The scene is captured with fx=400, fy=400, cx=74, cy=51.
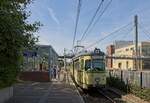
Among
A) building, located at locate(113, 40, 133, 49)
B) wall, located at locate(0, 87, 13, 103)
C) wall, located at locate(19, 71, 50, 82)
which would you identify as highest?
building, located at locate(113, 40, 133, 49)

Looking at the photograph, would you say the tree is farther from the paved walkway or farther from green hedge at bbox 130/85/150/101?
green hedge at bbox 130/85/150/101

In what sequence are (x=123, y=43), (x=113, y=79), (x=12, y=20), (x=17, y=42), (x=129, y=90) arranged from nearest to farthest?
1. (x=12, y=20)
2. (x=17, y=42)
3. (x=129, y=90)
4. (x=113, y=79)
5. (x=123, y=43)

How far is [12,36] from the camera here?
1703cm

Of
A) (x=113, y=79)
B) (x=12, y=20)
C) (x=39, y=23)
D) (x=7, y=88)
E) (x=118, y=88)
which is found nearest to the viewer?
(x=12, y=20)

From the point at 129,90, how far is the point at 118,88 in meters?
4.36

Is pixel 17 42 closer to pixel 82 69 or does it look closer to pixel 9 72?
pixel 9 72

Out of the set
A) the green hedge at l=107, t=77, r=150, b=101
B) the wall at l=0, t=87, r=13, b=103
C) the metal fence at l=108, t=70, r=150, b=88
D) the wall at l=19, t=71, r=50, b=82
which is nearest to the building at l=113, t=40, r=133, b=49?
the wall at l=19, t=71, r=50, b=82

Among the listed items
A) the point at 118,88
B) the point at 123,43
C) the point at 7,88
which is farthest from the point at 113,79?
the point at 123,43

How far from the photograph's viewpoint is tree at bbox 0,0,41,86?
1617 centimetres

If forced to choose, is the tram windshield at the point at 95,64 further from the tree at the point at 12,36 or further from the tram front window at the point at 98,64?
the tree at the point at 12,36

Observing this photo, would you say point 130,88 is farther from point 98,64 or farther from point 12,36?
point 12,36

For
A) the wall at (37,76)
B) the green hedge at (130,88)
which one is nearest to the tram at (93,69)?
the green hedge at (130,88)

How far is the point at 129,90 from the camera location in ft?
95.3

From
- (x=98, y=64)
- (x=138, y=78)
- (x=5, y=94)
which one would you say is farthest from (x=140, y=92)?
(x=5, y=94)
